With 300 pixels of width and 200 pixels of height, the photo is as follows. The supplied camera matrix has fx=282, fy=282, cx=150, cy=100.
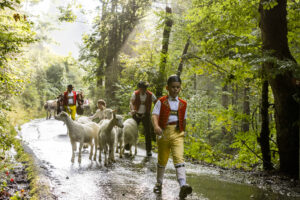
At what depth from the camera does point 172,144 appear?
507 centimetres

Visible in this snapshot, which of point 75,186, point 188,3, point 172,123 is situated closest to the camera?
point 172,123

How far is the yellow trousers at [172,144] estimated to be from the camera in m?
4.97

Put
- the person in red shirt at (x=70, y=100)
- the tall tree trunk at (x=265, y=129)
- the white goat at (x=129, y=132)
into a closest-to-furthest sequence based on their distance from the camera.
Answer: the tall tree trunk at (x=265, y=129)
the white goat at (x=129, y=132)
the person in red shirt at (x=70, y=100)

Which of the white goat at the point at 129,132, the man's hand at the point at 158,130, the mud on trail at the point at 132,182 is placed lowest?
the mud on trail at the point at 132,182

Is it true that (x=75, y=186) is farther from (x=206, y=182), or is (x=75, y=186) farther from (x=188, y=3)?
(x=188, y=3)

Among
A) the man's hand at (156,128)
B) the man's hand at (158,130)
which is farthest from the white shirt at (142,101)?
the man's hand at (158,130)

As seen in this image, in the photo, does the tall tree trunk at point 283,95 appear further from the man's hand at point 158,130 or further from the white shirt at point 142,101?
the white shirt at point 142,101

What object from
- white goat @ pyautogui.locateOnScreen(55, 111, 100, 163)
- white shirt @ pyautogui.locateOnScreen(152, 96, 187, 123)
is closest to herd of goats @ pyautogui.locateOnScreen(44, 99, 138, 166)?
white goat @ pyautogui.locateOnScreen(55, 111, 100, 163)

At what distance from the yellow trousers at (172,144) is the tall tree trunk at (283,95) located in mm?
2960

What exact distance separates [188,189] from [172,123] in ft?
3.83

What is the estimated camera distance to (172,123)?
201 inches

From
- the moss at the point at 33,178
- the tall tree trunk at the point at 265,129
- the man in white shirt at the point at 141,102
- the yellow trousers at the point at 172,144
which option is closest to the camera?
the moss at the point at 33,178

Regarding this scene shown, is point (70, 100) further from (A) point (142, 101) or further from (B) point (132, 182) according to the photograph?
(B) point (132, 182)

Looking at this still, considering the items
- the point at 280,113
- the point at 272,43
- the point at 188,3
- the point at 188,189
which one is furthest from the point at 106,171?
the point at 188,3
